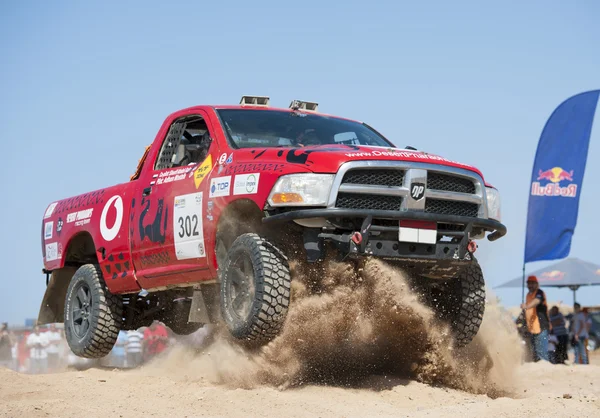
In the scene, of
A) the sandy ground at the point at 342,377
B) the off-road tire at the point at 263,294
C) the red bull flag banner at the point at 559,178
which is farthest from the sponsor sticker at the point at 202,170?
the red bull flag banner at the point at 559,178

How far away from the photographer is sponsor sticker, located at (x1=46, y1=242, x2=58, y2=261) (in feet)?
31.2

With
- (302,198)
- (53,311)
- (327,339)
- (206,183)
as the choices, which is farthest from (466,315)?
(53,311)

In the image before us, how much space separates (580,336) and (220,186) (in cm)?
1139

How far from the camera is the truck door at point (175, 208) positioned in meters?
7.04

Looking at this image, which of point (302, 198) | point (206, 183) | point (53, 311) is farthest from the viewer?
point (53, 311)

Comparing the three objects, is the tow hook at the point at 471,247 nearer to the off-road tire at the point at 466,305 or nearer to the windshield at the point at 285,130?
the off-road tire at the point at 466,305

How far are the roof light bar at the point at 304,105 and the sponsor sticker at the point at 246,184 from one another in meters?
1.71

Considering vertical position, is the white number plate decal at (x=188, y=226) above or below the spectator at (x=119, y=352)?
above

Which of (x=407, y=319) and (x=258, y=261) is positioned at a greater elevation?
(x=258, y=261)

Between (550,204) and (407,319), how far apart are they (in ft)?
24.9

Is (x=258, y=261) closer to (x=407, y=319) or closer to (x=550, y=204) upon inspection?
(x=407, y=319)

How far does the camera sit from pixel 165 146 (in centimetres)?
801

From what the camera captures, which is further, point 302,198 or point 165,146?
point 165,146

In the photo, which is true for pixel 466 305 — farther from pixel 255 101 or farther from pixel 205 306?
pixel 255 101
